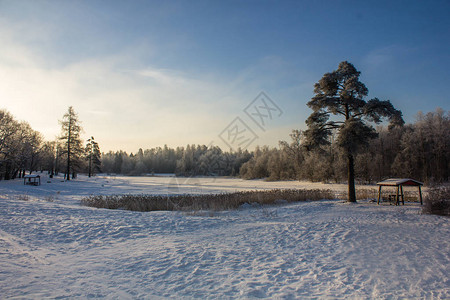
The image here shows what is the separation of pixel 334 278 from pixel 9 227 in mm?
11417

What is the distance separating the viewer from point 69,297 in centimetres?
468

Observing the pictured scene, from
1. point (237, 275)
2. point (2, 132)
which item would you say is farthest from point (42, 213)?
point (2, 132)

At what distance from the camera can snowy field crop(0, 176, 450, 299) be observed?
5156 millimetres

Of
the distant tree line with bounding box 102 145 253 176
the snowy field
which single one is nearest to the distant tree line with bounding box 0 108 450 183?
the snowy field

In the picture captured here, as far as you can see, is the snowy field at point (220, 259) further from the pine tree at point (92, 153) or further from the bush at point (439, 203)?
the pine tree at point (92, 153)

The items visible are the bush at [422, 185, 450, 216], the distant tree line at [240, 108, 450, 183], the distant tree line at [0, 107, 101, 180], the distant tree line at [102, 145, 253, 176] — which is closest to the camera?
the bush at [422, 185, 450, 216]

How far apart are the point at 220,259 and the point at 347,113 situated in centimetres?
1745

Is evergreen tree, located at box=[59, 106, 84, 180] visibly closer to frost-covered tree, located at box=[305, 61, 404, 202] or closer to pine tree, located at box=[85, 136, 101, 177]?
pine tree, located at box=[85, 136, 101, 177]

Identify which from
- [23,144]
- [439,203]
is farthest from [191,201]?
[23,144]

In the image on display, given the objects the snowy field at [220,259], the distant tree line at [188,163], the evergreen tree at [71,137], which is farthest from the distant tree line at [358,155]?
the distant tree line at [188,163]

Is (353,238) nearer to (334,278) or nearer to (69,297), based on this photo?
(334,278)

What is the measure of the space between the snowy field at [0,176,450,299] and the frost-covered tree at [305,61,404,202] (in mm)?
7970

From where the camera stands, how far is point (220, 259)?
6.96 meters

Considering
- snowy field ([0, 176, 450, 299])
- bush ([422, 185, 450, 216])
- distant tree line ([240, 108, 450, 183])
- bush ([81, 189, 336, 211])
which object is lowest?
bush ([81, 189, 336, 211])
